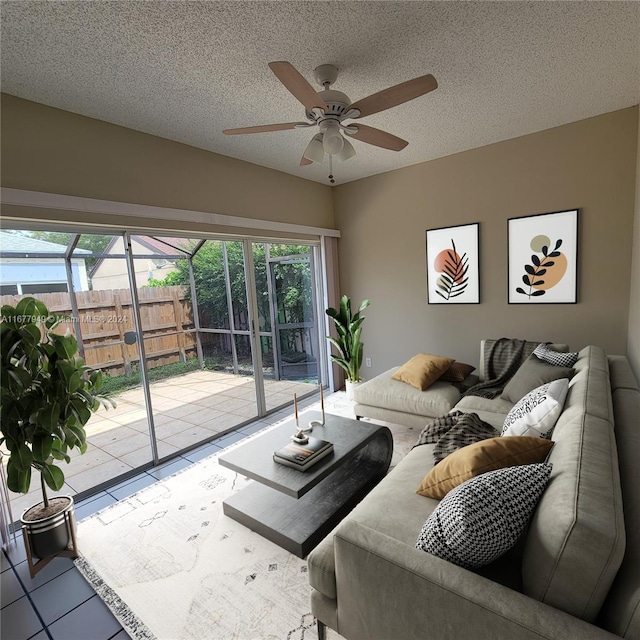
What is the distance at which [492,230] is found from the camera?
12.0 feet

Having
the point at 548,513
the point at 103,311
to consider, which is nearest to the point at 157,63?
the point at 103,311

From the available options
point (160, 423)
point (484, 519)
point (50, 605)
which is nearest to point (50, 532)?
point (50, 605)

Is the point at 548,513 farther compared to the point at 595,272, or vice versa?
the point at 595,272

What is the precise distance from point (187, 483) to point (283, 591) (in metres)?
1.28

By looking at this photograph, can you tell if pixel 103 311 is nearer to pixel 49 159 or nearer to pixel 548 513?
pixel 49 159

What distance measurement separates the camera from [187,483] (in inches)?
107

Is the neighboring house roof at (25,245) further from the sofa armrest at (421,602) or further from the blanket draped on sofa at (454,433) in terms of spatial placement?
the blanket draped on sofa at (454,433)

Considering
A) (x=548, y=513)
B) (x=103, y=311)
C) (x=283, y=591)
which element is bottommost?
(x=283, y=591)

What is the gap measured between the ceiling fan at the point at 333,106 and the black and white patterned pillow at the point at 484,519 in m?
1.67

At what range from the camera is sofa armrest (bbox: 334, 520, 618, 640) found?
2.93 feet

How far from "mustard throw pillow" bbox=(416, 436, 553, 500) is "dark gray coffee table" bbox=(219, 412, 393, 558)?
772 millimetres

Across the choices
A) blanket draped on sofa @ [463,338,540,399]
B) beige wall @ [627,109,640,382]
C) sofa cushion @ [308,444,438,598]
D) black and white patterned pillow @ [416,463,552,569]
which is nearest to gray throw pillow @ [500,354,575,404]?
blanket draped on sofa @ [463,338,540,399]

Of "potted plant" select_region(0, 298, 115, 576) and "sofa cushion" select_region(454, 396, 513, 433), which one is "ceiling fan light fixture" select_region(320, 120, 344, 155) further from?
"sofa cushion" select_region(454, 396, 513, 433)

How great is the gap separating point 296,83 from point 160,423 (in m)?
2.94
